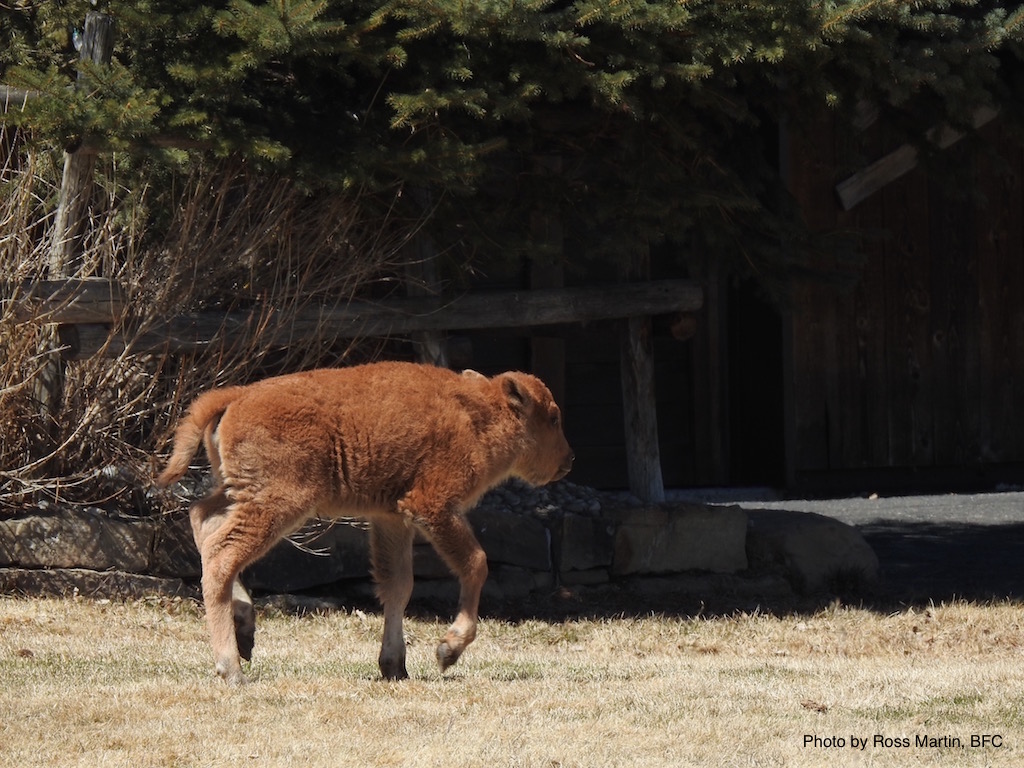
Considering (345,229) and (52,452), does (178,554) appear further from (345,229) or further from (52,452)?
(345,229)

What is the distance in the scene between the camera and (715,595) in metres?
10.3

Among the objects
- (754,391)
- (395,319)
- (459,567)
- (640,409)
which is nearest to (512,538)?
(640,409)

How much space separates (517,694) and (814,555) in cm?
467

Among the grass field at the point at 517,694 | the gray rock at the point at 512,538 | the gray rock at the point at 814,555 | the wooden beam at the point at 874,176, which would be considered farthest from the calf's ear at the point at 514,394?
the wooden beam at the point at 874,176

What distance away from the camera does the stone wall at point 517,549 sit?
922 centimetres

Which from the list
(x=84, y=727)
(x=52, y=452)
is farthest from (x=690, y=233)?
(x=84, y=727)

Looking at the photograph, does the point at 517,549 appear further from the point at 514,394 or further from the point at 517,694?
the point at 517,694

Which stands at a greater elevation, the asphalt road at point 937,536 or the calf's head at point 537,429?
the calf's head at point 537,429

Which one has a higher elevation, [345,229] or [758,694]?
[345,229]

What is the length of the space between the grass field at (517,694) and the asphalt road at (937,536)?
3.49ft

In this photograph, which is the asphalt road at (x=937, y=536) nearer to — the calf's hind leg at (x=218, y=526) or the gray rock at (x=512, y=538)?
the gray rock at (x=512, y=538)

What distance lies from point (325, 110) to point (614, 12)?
1847 mm

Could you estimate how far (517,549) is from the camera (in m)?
10.1

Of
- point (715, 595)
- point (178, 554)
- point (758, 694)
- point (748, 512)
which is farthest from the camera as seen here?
point (748, 512)
